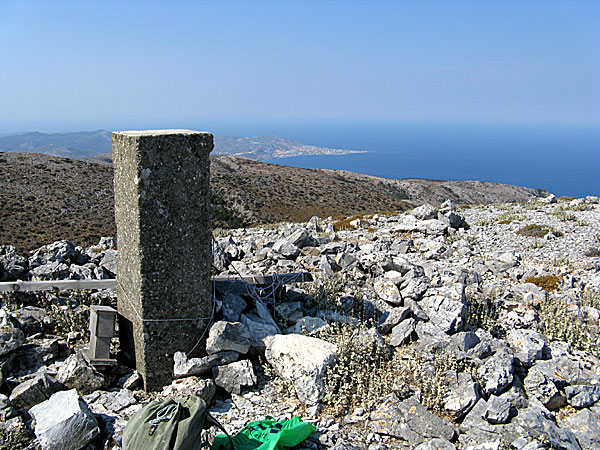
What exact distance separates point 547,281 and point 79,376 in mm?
9820

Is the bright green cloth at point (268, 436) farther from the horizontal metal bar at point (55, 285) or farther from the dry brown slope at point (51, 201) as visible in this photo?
the dry brown slope at point (51, 201)

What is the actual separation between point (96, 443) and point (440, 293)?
588cm

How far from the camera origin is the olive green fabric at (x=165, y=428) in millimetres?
4113

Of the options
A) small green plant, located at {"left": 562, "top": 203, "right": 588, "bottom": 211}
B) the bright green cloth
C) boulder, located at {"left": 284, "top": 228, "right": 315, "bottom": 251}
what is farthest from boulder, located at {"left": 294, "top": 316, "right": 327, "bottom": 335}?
small green plant, located at {"left": 562, "top": 203, "right": 588, "bottom": 211}

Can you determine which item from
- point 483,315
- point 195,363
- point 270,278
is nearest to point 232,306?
point 195,363

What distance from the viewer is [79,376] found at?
5.78 meters

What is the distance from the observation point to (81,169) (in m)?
61.2

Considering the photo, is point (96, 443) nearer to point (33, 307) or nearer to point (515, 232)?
point (33, 307)

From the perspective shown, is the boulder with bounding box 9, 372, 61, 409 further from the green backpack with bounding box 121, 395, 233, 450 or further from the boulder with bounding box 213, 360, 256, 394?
the boulder with bounding box 213, 360, 256, 394

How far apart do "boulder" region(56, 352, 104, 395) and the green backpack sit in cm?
183

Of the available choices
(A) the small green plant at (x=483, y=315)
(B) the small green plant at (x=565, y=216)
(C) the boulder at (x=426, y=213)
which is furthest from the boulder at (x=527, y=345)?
(B) the small green plant at (x=565, y=216)

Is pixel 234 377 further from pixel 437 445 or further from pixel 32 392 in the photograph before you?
pixel 437 445

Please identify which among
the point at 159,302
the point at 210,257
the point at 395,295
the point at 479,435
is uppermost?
the point at 210,257

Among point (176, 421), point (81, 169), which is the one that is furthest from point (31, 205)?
point (176, 421)
